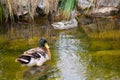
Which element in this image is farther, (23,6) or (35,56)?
(23,6)

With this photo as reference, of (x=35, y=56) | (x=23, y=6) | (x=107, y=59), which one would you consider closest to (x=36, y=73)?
(x=35, y=56)

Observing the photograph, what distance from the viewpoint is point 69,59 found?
350 inches

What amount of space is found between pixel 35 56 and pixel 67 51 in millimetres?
1247

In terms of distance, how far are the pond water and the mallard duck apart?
0.61ft

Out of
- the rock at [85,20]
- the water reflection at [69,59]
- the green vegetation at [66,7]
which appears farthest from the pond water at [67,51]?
the green vegetation at [66,7]

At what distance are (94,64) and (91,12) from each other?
4.14m

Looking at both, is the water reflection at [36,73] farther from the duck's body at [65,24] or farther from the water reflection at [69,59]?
the duck's body at [65,24]

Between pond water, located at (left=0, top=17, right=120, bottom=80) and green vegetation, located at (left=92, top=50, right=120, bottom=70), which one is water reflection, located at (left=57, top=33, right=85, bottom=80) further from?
green vegetation, located at (left=92, top=50, right=120, bottom=70)

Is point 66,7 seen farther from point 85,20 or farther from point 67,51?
point 67,51

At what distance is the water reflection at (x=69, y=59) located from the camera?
316 inches

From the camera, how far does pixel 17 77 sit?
26.5 ft

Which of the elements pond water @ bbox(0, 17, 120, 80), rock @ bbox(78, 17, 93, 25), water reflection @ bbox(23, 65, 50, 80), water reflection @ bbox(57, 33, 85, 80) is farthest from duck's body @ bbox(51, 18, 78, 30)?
water reflection @ bbox(23, 65, 50, 80)

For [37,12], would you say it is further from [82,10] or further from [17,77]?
[17,77]

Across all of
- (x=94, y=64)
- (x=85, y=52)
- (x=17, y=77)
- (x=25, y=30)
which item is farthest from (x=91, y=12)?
(x=17, y=77)
